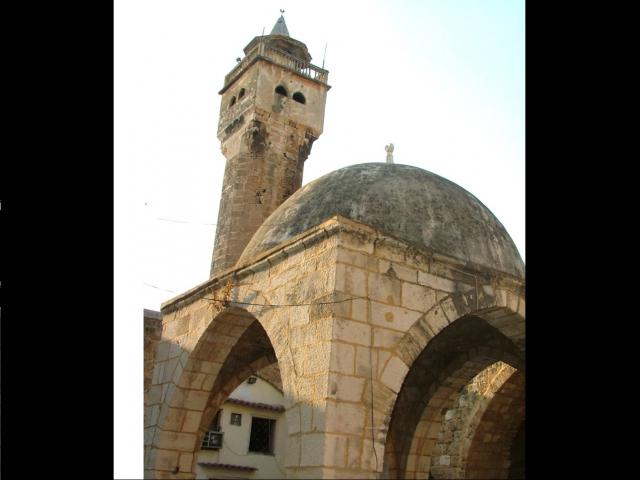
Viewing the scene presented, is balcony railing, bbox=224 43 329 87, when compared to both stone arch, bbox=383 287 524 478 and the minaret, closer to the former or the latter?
the minaret

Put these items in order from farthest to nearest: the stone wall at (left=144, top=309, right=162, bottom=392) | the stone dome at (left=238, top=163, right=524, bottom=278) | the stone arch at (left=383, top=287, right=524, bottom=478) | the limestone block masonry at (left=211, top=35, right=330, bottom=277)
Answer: the limestone block masonry at (left=211, top=35, right=330, bottom=277) → the stone wall at (left=144, top=309, right=162, bottom=392) → the stone dome at (left=238, top=163, right=524, bottom=278) → the stone arch at (left=383, top=287, right=524, bottom=478)

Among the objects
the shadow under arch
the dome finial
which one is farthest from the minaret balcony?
the shadow under arch

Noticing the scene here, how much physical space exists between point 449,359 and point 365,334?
3223 millimetres

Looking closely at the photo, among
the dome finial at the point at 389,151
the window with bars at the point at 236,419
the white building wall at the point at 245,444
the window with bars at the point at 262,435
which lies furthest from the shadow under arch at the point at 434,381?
the window with bars at the point at 262,435

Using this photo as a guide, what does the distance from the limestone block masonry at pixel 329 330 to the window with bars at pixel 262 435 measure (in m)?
12.3

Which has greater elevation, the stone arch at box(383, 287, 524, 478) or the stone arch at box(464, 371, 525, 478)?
the stone arch at box(383, 287, 524, 478)

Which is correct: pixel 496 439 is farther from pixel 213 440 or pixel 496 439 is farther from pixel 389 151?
pixel 213 440

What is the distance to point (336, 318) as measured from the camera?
5.06 meters

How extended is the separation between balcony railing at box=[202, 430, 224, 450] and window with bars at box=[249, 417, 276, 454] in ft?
4.05

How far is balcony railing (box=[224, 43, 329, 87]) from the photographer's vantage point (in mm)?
17688

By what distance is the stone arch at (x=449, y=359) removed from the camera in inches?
237

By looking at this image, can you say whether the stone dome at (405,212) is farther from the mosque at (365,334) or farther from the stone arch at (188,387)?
the stone arch at (188,387)
